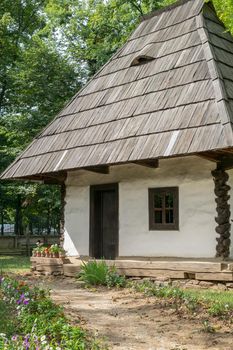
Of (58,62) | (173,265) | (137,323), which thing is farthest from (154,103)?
(58,62)

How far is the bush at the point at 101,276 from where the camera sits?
920cm

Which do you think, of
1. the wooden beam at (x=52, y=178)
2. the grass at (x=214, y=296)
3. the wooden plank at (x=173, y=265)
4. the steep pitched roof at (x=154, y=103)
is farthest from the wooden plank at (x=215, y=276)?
the wooden beam at (x=52, y=178)

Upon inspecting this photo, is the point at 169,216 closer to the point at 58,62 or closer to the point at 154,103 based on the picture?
the point at 154,103

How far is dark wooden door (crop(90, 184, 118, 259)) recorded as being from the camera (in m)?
11.7

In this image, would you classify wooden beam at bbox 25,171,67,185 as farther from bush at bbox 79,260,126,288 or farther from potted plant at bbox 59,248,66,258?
bush at bbox 79,260,126,288

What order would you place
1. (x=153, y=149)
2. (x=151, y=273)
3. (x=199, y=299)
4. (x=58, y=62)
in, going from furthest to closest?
(x=58, y=62) → (x=151, y=273) → (x=153, y=149) → (x=199, y=299)

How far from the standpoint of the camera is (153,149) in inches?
361

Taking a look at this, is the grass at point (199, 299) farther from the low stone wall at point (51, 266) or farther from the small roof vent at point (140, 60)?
the small roof vent at point (140, 60)

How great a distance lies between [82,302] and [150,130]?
3.77 m

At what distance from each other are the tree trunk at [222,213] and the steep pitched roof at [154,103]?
4.35ft

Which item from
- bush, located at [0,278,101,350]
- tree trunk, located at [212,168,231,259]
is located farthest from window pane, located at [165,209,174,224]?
bush, located at [0,278,101,350]

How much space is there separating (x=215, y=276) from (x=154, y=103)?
12.8 ft

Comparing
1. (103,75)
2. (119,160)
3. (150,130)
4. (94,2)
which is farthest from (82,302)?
(94,2)

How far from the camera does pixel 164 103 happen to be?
10211 mm
